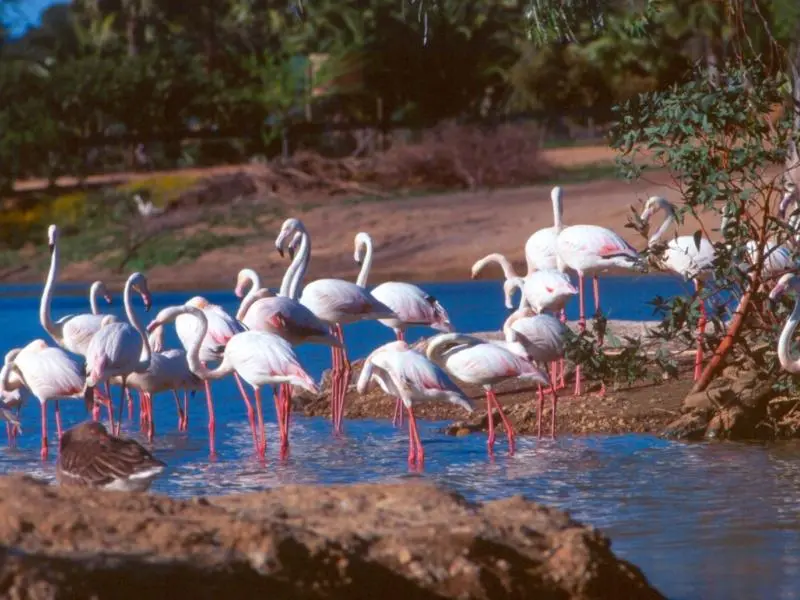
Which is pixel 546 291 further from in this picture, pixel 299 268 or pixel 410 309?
pixel 299 268

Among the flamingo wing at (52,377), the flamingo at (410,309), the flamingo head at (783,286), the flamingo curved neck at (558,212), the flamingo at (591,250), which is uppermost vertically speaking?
the flamingo curved neck at (558,212)

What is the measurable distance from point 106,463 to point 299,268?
5.22m

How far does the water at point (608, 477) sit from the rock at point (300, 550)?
0.99 metres

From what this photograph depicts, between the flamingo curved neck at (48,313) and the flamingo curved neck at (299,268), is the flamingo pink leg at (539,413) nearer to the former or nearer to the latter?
the flamingo curved neck at (299,268)

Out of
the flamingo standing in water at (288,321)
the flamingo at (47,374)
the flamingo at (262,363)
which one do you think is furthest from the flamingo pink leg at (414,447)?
the flamingo at (47,374)

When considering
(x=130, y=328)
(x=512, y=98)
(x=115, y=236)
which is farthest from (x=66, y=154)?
(x=130, y=328)

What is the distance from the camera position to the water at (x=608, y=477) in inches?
268

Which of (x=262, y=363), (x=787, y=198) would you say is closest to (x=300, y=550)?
(x=262, y=363)

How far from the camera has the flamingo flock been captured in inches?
407

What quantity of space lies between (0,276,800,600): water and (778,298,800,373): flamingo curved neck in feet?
1.73

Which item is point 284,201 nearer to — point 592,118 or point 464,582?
point 592,118

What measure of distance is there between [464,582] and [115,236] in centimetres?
2462

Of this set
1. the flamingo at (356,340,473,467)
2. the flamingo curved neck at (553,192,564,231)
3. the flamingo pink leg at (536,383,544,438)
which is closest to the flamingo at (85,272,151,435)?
the flamingo at (356,340,473,467)

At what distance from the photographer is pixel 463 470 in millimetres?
9812
